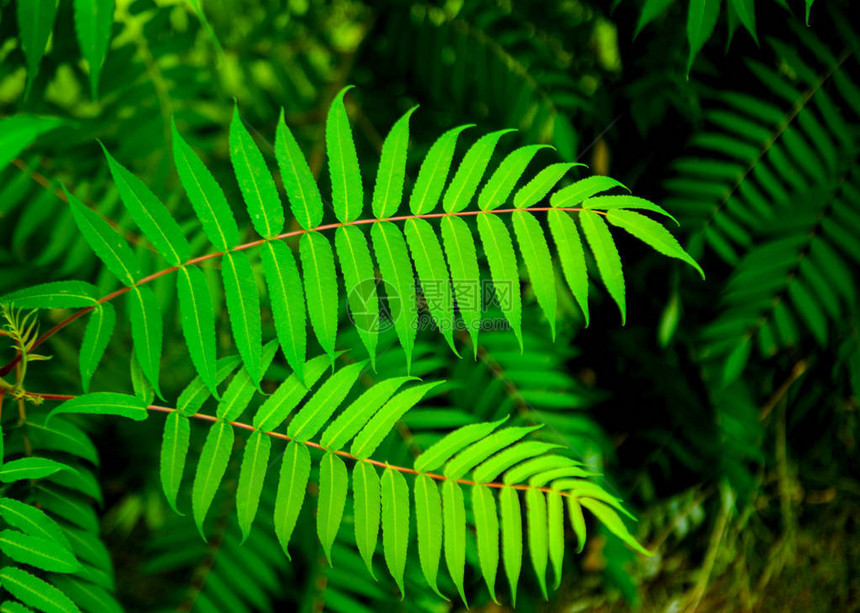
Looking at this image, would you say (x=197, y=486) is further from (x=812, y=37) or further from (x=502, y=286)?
(x=812, y=37)

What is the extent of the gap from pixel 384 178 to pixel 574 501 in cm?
50

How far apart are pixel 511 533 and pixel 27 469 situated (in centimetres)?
60

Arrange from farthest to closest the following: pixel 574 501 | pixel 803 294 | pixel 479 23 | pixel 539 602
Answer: pixel 539 602, pixel 479 23, pixel 803 294, pixel 574 501

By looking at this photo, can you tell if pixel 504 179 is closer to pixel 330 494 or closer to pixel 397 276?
pixel 397 276

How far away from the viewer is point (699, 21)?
85 centimetres

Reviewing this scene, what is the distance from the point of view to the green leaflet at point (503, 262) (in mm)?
734

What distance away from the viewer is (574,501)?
77 centimetres

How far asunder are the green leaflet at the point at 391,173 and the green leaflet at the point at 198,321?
237mm

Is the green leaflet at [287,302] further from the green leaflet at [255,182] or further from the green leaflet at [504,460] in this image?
the green leaflet at [504,460]

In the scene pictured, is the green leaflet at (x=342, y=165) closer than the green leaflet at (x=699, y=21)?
Yes

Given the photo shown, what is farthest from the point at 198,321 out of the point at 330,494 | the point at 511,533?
the point at 511,533

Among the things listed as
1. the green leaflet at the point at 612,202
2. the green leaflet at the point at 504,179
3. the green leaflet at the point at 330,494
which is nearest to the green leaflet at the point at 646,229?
the green leaflet at the point at 612,202

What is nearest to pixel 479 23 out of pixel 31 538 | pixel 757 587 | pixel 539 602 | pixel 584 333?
pixel 584 333

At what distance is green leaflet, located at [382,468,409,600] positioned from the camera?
741mm
